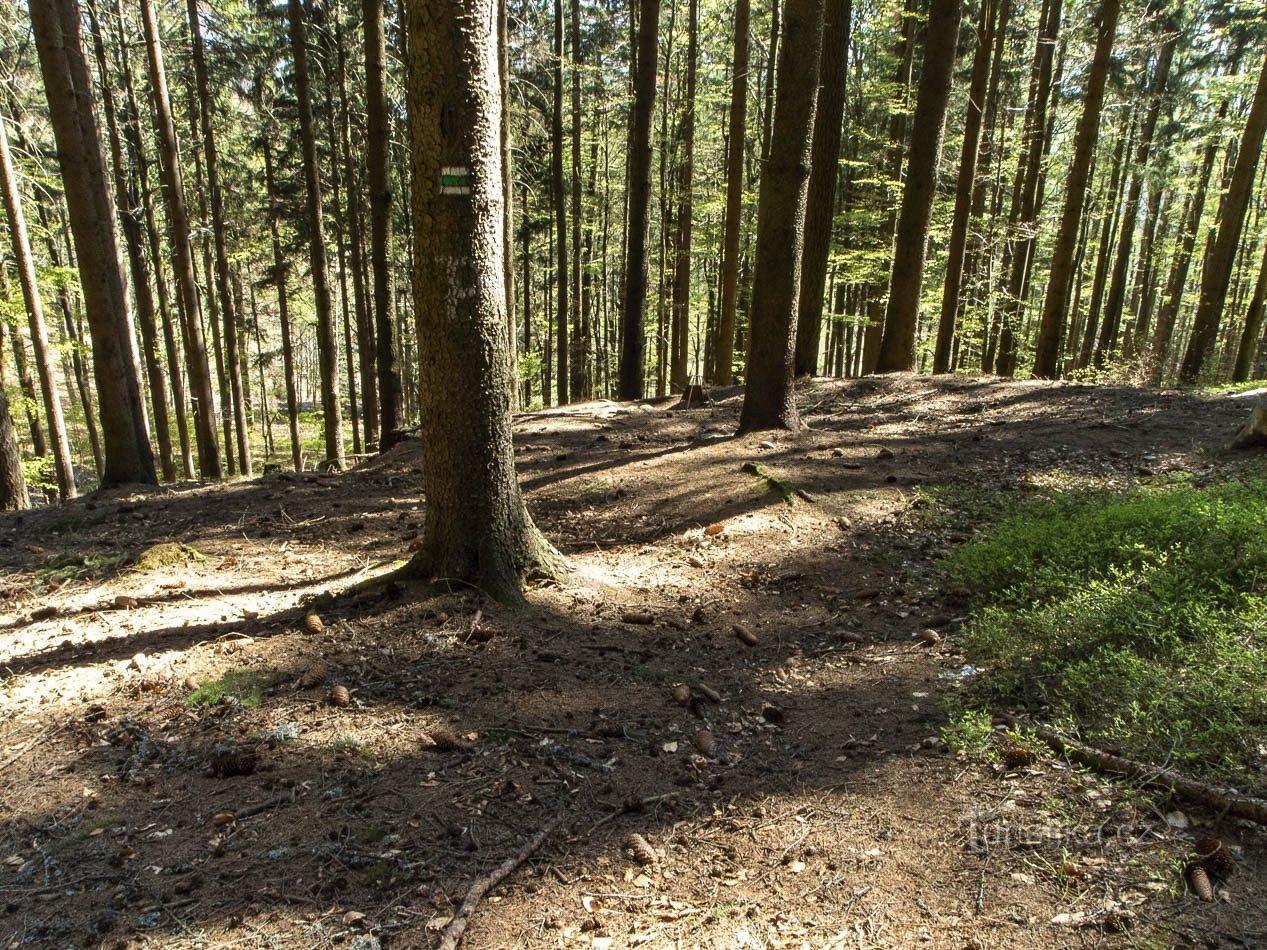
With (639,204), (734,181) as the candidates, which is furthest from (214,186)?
(734,181)

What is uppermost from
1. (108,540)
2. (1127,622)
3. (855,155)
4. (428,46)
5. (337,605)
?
(855,155)

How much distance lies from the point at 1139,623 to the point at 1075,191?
1088cm

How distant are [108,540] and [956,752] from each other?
279 inches

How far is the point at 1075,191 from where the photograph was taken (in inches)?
453

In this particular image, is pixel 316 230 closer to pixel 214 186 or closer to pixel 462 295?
pixel 214 186

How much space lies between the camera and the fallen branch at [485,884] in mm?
2254

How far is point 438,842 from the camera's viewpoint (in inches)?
105

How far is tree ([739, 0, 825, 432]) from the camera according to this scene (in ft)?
22.6

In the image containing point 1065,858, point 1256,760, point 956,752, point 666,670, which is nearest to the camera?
point 1065,858

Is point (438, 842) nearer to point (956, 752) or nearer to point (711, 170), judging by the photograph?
point (956, 752)

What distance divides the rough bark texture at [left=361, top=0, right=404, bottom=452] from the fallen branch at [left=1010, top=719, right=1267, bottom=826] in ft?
33.8

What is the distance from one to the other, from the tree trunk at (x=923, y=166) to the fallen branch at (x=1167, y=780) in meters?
9.22

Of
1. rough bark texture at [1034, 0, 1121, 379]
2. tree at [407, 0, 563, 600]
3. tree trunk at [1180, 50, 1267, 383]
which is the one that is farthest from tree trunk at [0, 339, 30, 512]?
tree trunk at [1180, 50, 1267, 383]

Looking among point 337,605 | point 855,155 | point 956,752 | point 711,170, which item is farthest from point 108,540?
point 711,170
